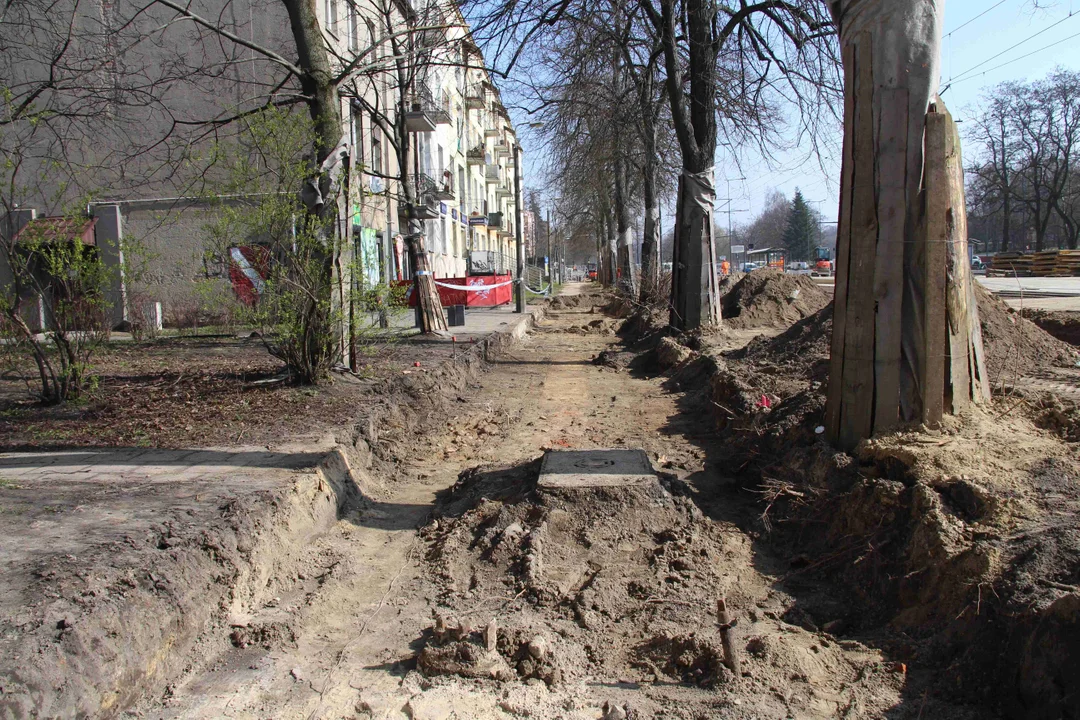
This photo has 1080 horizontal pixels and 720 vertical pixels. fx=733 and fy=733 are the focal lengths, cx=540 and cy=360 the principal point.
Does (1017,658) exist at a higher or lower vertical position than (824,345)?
lower

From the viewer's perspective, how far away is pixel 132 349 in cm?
1166

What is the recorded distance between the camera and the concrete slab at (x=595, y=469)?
4.67 meters

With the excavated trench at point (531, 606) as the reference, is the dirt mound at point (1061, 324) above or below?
above

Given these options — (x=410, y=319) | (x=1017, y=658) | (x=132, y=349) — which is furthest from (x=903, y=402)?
(x=410, y=319)

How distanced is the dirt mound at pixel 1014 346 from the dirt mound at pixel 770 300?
277 inches

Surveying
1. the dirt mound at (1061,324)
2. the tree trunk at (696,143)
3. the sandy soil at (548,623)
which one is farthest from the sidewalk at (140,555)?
the dirt mound at (1061,324)

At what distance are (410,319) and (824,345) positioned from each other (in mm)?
11180

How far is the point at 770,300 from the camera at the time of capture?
1625 centimetres

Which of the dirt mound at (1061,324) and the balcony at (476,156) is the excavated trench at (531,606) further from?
the balcony at (476,156)

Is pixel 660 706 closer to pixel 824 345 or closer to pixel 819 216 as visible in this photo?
pixel 824 345

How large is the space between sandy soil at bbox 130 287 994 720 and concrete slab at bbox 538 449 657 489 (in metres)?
0.11

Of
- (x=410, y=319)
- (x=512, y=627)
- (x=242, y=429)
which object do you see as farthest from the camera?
(x=410, y=319)

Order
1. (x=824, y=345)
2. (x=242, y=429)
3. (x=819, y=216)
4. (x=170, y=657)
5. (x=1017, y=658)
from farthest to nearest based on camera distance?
1. (x=819, y=216)
2. (x=824, y=345)
3. (x=242, y=429)
4. (x=170, y=657)
5. (x=1017, y=658)

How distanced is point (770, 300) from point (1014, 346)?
28.9 ft
